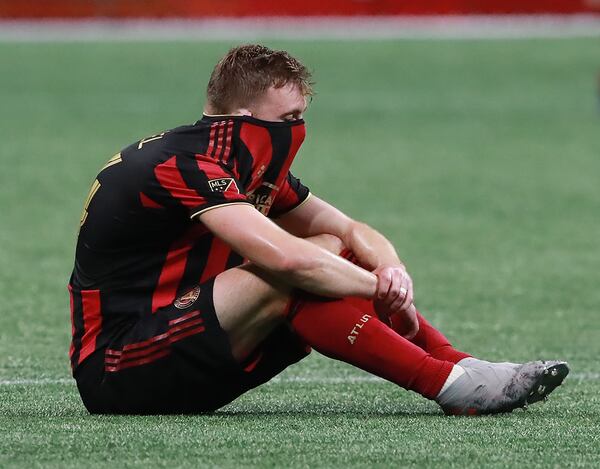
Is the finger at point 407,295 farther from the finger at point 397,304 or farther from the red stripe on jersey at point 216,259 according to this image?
the red stripe on jersey at point 216,259

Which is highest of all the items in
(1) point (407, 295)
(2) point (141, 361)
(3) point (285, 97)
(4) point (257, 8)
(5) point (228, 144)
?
(3) point (285, 97)

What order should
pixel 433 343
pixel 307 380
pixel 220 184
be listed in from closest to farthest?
pixel 220 184
pixel 433 343
pixel 307 380

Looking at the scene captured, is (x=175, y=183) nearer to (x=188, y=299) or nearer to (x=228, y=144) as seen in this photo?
(x=228, y=144)

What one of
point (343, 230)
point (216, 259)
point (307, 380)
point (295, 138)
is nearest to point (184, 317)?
point (216, 259)

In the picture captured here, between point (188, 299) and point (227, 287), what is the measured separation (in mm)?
133

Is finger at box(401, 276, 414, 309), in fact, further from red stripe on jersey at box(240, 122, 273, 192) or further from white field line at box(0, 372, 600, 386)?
white field line at box(0, 372, 600, 386)

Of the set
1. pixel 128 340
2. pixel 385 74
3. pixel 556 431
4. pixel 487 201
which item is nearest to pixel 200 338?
pixel 128 340

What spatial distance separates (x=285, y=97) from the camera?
444 cm

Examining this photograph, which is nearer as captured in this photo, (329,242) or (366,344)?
(366,344)

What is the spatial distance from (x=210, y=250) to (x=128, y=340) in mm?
356

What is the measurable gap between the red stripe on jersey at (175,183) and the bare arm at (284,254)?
56mm

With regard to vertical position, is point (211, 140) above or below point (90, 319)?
above

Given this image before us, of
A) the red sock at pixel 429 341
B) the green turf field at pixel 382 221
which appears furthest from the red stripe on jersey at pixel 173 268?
the red sock at pixel 429 341

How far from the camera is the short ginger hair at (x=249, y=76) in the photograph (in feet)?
14.4
